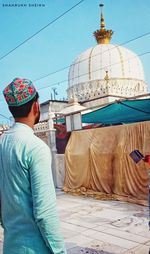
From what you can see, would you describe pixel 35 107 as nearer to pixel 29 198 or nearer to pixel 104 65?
pixel 29 198

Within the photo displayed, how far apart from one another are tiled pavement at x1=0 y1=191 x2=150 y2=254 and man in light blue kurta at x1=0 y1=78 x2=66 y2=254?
263 cm

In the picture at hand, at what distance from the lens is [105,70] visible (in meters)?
21.4

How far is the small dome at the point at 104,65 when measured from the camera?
2134 centimetres

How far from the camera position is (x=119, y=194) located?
7.19m

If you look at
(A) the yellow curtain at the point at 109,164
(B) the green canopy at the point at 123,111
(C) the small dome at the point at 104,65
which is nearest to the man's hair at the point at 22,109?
(A) the yellow curtain at the point at 109,164

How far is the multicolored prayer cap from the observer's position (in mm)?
1477

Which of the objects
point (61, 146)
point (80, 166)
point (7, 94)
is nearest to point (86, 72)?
point (61, 146)

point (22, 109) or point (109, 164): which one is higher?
point (22, 109)

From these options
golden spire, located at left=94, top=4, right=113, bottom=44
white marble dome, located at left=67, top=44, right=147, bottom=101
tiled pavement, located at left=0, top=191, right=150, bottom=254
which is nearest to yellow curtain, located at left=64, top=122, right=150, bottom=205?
tiled pavement, located at left=0, top=191, right=150, bottom=254

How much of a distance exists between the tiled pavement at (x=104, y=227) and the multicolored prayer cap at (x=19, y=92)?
2.91 meters

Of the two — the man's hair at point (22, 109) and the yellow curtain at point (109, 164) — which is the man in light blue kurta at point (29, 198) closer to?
the man's hair at point (22, 109)

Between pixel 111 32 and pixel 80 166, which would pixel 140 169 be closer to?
pixel 80 166

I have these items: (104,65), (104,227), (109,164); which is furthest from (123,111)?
(104,65)

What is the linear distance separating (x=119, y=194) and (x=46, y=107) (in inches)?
496
